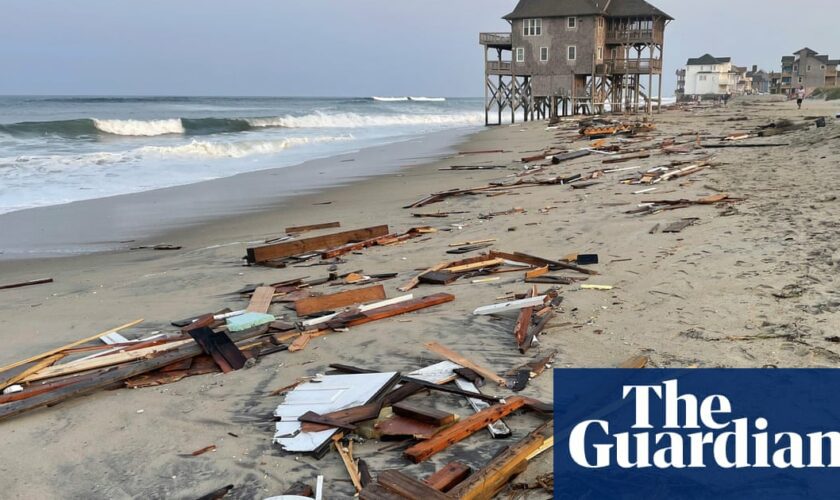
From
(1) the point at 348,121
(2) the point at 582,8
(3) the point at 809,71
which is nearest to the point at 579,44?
(2) the point at 582,8

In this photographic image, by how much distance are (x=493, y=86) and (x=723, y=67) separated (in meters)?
74.9

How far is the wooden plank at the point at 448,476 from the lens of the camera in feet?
10.8

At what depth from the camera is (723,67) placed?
10931 centimetres

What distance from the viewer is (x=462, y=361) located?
485cm

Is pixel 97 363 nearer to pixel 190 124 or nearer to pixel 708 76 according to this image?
pixel 190 124

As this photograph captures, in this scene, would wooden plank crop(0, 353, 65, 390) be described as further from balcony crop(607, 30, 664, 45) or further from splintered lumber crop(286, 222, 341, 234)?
balcony crop(607, 30, 664, 45)

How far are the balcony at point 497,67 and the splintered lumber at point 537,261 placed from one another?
146 feet

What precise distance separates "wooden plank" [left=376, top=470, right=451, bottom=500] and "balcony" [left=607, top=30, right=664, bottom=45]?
48.7 m

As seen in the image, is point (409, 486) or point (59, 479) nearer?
point (409, 486)

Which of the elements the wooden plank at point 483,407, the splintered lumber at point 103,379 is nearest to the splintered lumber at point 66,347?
the splintered lumber at point 103,379

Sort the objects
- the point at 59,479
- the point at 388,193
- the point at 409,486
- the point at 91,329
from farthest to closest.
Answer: the point at 388,193 < the point at 91,329 < the point at 59,479 < the point at 409,486

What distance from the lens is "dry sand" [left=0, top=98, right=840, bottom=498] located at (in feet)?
12.4

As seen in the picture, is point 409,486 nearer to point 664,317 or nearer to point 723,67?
point 664,317

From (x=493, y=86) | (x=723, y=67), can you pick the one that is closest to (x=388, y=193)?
(x=493, y=86)
